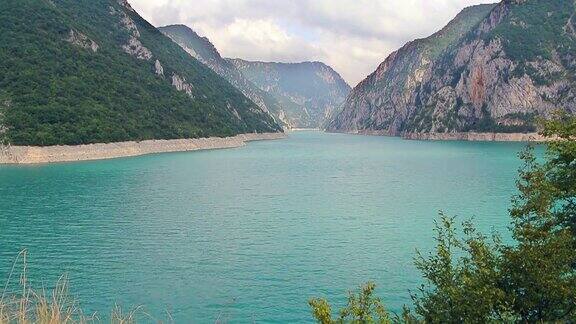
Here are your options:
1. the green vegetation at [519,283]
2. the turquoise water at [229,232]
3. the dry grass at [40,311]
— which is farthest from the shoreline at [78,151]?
the green vegetation at [519,283]

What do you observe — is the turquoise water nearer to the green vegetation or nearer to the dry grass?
the dry grass

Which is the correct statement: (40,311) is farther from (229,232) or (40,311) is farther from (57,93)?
(57,93)

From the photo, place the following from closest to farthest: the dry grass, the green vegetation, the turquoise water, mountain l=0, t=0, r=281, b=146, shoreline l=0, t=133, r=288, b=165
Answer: the dry grass, the green vegetation, the turquoise water, shoreline l=0, t=133, r=288, b=165, mountain l=0, t=0, r=281, b=146

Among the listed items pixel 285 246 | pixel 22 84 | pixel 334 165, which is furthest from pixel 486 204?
pixel 22 84

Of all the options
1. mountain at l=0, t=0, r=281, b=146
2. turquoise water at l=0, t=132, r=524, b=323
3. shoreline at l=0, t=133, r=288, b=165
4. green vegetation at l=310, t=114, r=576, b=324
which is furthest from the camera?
mountain at l=0, t=0, r=281, b=146

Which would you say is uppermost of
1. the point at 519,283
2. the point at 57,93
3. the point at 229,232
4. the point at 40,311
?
the point at 57,93

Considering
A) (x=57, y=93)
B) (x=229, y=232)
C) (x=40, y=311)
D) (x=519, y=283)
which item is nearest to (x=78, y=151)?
(x=57, y=93)

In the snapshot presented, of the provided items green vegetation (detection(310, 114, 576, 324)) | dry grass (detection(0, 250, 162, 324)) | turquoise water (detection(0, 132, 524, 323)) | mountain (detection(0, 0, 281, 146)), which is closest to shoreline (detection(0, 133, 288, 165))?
mountain (detection(0, 0, 281, 146))

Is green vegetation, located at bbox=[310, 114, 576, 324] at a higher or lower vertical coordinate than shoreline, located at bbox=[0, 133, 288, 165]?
higher

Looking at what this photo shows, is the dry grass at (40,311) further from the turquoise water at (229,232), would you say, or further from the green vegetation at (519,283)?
the green vegetation at (519,283)
